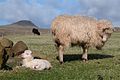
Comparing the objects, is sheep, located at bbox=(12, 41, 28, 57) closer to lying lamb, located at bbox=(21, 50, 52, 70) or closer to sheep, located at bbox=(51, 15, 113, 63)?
sheep, located at bbox=(51, 15, 113, 63)

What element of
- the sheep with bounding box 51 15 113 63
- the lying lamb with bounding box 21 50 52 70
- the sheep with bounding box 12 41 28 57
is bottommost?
the lying lamb with bounding box 21 50 52 70

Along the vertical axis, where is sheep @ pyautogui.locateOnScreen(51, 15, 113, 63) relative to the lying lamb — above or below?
above

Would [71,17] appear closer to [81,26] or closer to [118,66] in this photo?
[81,26]

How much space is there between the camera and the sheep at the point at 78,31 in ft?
71.0

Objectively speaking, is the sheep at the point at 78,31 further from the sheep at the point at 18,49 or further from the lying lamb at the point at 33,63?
the lying lamb at the point at 33,63

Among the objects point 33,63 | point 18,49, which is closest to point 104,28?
point 18,49

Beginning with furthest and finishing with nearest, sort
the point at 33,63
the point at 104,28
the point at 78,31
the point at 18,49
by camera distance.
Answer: the point at 18,49 < the point at 104,28 < the point at 78,31 < the point at 33,63

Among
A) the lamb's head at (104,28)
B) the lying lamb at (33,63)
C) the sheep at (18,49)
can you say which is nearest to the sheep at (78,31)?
the lamb's head at (104,28)

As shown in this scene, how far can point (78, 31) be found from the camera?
862 inches

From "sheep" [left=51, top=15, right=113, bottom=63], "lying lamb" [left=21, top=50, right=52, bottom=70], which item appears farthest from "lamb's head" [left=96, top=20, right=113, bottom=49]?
"lying lamb" [left=21, top=50, right=52, bottom=70]

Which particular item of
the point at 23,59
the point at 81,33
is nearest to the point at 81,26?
the point at 81,33

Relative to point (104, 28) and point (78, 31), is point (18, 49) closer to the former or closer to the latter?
point (78, 31)

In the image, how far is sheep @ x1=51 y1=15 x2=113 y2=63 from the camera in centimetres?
2164

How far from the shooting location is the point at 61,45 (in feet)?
72.3
